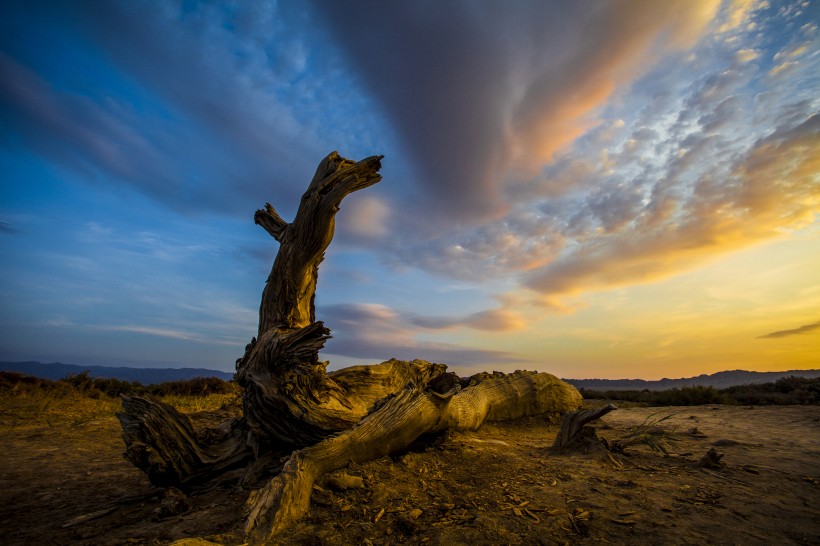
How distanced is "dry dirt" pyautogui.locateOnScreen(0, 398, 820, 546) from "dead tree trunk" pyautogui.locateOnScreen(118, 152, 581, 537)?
288mm

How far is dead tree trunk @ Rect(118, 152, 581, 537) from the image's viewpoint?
13.5 feet

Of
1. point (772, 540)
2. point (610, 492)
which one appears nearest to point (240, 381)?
point (610, 492)

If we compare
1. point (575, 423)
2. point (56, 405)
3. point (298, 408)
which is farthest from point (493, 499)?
point (56, 405)

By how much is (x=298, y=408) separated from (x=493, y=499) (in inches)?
114

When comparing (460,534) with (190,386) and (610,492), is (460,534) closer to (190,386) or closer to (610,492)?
(610,492)

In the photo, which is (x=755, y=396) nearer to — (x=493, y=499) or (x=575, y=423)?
(x=575, y=423)

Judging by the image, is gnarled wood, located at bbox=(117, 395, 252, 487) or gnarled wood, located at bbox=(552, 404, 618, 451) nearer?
gnarled wood, located at bbox=(117, 395, 252, 487)

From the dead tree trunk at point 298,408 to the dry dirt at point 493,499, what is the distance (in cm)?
29

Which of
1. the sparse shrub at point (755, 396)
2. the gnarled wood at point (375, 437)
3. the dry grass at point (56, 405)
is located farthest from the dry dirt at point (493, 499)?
the sparse shrub at point (755, 396)

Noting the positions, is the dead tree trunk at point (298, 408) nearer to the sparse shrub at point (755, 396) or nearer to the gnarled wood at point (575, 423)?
the gnarled wood at point (575, 423)

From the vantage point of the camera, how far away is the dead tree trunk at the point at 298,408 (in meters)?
4.13

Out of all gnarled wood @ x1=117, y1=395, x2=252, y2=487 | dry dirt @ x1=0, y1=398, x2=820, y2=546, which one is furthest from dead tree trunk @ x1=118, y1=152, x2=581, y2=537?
dry dirt @ x1=0, y1=398, x2=820, y2=546

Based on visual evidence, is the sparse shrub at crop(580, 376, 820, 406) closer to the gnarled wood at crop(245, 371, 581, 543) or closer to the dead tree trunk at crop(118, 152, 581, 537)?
the gnarled wood at crop(245, 371, 581, 543)

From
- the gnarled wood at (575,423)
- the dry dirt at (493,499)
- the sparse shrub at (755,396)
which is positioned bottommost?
the dry dirt at (493,499)
